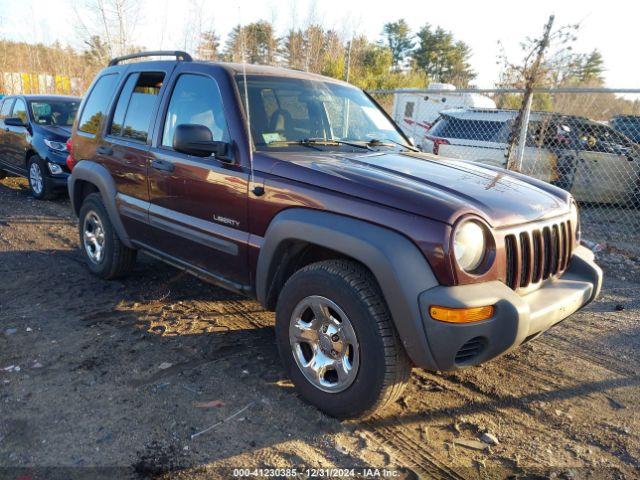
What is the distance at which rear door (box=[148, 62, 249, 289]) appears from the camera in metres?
3.12

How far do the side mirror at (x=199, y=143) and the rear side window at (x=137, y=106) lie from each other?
39.2 inches

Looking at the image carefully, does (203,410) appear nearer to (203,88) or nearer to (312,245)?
(312,245)

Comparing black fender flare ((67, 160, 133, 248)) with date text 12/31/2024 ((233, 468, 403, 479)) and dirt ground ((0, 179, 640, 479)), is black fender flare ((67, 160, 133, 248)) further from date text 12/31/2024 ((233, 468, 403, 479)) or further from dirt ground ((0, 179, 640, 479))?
date text 12/31/2024 ((233, 468, 403, 479))

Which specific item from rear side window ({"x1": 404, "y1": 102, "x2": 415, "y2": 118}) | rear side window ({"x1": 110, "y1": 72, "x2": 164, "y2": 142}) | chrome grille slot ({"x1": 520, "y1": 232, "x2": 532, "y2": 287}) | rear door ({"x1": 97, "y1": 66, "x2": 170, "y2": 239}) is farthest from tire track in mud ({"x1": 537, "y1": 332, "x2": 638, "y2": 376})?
rear side window ({"x1": 404, "y1": 102, "x2": 415, "y2": 118})

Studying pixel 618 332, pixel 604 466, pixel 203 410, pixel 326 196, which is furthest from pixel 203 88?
pixel 618 332

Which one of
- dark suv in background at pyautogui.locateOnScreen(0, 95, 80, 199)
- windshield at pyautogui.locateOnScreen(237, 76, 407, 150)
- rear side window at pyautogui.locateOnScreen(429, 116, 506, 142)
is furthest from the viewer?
rear side window at pyautogui.locateOnScreen(429, 116, 506, 142)

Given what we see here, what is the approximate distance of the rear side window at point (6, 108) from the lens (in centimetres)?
902

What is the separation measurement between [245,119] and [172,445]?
1.96m

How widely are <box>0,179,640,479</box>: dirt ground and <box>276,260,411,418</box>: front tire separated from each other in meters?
0.18

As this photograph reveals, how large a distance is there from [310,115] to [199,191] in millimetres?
983

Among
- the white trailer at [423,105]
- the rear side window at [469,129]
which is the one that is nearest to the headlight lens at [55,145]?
the rear side window at [469,129]

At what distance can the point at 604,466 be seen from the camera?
96.5 inches

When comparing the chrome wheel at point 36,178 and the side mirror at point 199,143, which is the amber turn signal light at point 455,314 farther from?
the chrome wheel at point 36,178

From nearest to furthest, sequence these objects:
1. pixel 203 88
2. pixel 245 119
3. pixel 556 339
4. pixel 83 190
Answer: pixel 245 119
pixel 203 88
pixel 556 339
pixel 83 190
